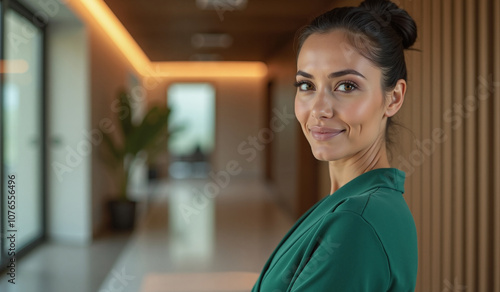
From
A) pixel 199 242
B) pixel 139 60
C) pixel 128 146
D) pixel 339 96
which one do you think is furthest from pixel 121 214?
pixel 339 96

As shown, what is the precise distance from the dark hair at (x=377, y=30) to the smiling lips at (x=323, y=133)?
121 mm

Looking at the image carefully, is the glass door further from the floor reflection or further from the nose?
the nose

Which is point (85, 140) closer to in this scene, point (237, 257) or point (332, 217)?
point (237, 257)

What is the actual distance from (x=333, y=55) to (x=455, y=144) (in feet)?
6.49

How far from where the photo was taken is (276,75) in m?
8.81

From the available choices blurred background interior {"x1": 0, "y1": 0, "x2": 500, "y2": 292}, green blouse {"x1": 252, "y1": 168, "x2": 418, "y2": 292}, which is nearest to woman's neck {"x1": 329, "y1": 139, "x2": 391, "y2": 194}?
green blouse {"x1": 252, "y1": 168, "x2": 418, "y2": 292}

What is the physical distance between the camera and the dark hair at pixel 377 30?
815mm

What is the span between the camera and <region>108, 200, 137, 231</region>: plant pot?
6.05 metres

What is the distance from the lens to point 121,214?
6.05 m

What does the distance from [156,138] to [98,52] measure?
1.33m

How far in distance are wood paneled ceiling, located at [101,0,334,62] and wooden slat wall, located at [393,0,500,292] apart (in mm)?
2833

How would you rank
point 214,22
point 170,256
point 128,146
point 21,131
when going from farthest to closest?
point 214,22, point 128,146, point 170,256, point 21,131

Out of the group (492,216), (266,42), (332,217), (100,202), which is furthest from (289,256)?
(266,42)

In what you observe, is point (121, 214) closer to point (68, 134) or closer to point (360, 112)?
point (68, 134)
